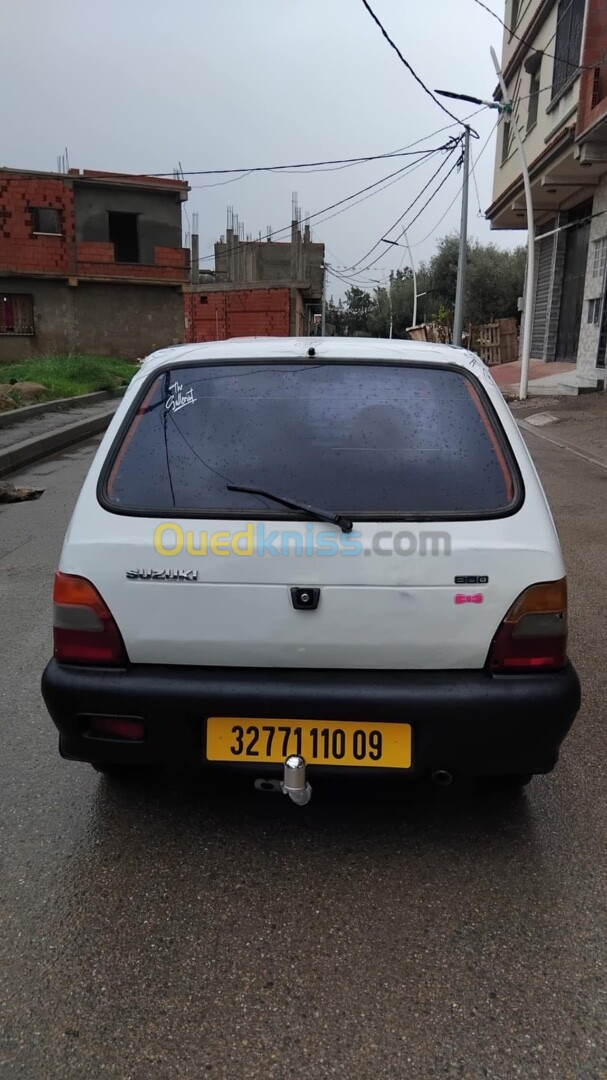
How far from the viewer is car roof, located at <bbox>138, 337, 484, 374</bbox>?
108 inches

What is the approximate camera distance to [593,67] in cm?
1452

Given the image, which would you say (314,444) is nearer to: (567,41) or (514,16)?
(567,41)

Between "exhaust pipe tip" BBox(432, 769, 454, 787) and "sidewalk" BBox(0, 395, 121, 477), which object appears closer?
"exhaust pipe tip" BBox(432, 769, 454, 787)

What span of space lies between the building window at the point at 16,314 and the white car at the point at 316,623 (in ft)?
109

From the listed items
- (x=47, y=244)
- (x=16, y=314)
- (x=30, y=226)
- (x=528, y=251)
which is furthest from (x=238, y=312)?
(x=528, y=251)

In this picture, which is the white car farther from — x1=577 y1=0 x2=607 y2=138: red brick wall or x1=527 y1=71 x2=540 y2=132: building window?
x1=527 y1=71 x2=540 y2=132: building window

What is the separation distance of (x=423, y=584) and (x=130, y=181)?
33619 millimetres

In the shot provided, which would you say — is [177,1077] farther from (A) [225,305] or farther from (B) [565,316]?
(A) [225,305]

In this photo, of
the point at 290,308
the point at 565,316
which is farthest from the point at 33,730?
the point at 290,308

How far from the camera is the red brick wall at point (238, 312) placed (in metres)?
36.6

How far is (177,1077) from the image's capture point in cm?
172

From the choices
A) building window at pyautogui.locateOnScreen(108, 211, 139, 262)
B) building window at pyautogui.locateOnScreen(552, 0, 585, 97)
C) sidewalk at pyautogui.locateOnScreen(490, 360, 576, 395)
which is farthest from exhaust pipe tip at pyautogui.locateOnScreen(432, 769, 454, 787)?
building window at pyautogui.locateOnScreen(108, 211, 139, 262)

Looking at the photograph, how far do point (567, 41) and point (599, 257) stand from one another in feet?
15.9
